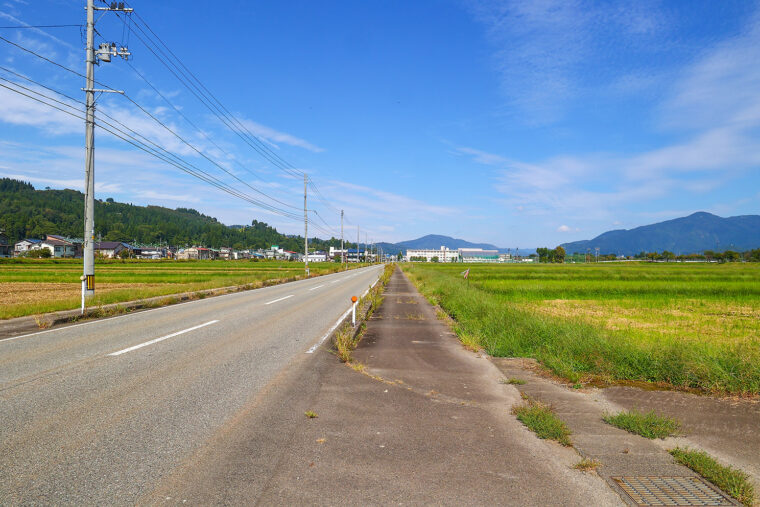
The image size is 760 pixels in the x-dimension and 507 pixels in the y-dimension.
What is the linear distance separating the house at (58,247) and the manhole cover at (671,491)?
423ft

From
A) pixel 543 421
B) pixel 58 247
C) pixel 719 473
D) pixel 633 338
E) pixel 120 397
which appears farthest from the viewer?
pixel 58 247

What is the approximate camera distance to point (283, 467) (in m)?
3.67

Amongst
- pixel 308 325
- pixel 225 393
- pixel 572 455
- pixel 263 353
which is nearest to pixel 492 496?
pixel 572 455

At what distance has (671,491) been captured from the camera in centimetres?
334

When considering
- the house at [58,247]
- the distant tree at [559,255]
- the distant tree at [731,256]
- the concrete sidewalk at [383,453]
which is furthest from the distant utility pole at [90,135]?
the distant tree at [731,256]

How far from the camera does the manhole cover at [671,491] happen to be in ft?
10.5

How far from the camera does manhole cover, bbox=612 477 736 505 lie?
10.5ft

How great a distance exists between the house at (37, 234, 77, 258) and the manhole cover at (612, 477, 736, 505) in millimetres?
128907

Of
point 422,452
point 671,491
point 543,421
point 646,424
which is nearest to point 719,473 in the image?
point 671,491

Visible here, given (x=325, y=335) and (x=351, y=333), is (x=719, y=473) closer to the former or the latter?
(x=351, y=333)

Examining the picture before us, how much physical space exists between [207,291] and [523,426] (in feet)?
69.4

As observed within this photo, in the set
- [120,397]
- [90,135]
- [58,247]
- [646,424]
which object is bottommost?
[120,397]

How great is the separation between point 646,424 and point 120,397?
6411 mm

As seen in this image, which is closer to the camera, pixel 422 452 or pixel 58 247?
pixel 422 452
